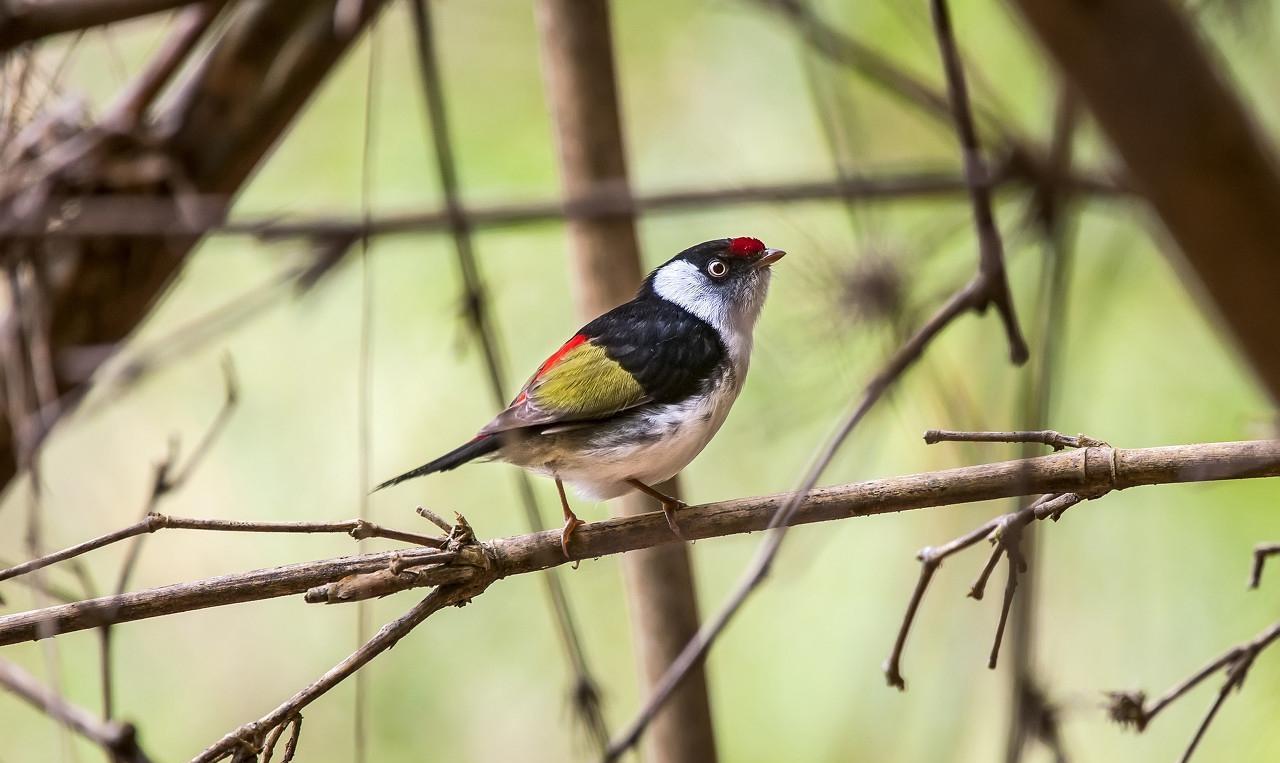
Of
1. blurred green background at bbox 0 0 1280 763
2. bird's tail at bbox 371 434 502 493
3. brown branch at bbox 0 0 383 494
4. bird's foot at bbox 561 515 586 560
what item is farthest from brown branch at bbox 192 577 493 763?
blurred green background at bbox 0 0 1280 763

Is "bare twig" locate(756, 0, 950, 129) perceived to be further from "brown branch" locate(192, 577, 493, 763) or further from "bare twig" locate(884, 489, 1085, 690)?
"brown branch" locate(192, 577, 493, 763)

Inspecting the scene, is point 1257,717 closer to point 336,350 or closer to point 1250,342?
point 1250,342

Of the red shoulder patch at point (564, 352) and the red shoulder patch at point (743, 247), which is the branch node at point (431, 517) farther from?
the red shoulder patch at point (743, 247)

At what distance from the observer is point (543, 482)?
3.60 metres

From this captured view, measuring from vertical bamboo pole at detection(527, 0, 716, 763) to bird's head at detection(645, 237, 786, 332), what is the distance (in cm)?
17

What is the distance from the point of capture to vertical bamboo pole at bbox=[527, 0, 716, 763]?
2.51m

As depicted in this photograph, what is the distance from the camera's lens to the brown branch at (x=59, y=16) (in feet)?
3.83

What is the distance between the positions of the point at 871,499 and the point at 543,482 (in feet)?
6.97

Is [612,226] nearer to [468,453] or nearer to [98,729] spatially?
[468,453]

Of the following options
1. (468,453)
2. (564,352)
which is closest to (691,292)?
(564,352)

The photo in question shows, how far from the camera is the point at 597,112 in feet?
8.51

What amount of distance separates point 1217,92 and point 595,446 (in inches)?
70.3

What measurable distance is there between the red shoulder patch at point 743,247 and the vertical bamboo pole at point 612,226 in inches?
11.6

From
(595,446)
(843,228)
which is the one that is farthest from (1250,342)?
(843,228)
